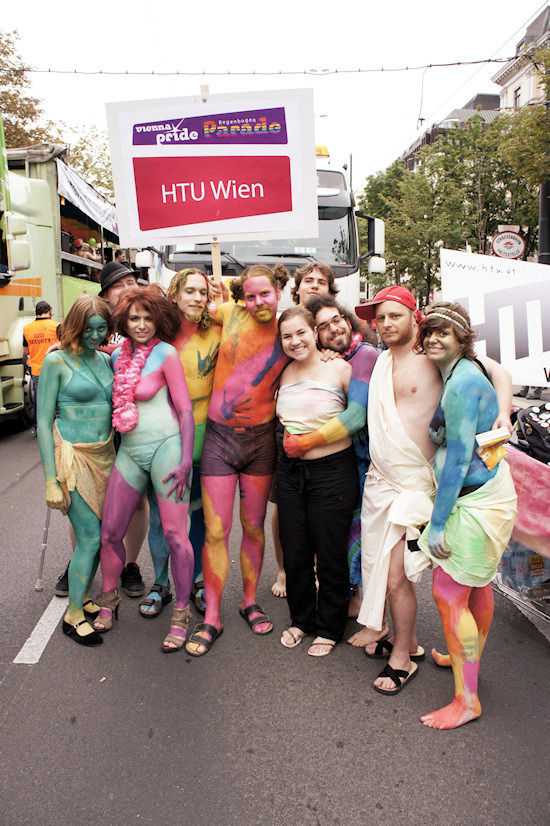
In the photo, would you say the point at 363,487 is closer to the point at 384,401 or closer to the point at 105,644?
the point at 384,401

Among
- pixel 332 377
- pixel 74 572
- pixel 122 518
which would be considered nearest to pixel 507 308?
pixel 332 377

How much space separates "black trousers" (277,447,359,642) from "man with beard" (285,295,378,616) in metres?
0.06

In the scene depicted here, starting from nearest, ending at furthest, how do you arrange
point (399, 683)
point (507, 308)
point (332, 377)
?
point (399, 683)
point (332, 377)
point (507, 308)

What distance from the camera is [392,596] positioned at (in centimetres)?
307

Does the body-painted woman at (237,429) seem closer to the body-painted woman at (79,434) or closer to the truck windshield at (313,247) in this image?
the body-painted woman at (79,434)

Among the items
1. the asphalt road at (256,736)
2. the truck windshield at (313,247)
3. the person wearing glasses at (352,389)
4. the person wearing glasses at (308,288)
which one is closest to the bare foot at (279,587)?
the person wearing glasses at (308,288)

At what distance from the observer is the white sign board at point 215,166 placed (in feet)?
11.6

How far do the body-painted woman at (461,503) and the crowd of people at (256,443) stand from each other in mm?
179

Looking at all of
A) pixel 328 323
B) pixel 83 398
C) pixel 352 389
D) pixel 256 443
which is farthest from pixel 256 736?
pixel 328 323

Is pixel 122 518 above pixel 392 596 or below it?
above

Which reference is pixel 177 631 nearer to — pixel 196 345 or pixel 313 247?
pixel 196 345

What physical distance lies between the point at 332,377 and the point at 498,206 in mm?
22693

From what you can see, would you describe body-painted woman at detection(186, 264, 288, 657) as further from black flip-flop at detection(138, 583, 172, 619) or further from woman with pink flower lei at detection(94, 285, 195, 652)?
black flip-flop at detection(138, 583, 172, 619)

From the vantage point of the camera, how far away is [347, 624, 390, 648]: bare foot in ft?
11.4
